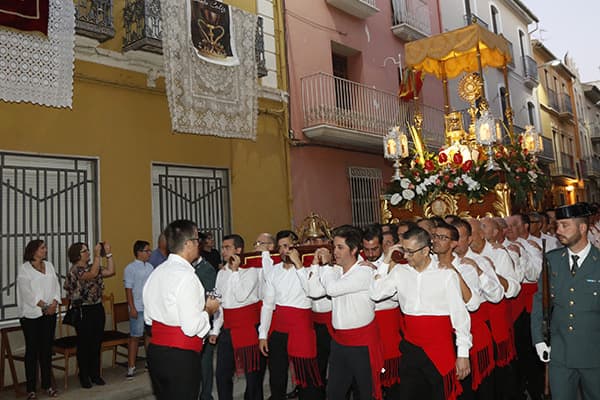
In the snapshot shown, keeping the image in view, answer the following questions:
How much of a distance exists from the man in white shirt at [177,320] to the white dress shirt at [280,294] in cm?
126

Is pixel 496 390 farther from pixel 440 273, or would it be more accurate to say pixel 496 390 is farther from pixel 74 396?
pixel 74 396

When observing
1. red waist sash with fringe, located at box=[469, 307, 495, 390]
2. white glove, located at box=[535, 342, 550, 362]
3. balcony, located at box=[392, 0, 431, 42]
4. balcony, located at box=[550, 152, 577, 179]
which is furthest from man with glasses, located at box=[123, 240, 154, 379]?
balcony, located at box=[550, 152, 577, 179]

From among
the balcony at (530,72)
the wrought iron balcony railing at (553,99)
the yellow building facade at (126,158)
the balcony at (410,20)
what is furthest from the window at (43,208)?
the wrought iron balcony railing at (553,99)

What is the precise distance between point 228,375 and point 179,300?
70.5 inches

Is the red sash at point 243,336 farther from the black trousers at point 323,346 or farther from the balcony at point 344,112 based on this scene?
the balcony at point 344,112

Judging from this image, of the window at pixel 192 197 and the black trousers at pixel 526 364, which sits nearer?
the black trousers at pixel 526 364

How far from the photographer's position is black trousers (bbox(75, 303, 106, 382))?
5.91 meters

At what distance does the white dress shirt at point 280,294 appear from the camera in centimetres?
480

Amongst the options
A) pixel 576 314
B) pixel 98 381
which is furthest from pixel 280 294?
pixel 98 381

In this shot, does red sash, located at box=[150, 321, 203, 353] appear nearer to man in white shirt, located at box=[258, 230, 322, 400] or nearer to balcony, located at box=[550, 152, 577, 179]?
man in white shirt, located at box=[258, 230, 322, 400]

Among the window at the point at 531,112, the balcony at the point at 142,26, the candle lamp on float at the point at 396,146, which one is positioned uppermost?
the window at the point at 531,112

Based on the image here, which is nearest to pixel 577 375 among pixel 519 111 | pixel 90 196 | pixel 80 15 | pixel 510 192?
pixel 510 192

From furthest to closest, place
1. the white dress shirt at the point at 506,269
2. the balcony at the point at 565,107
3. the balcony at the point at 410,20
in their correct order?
the balcony at the point at 565,107 → the balcony at the point at 410,20 → the white dress shirt at the point at 506,269

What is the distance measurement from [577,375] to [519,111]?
18401 millimetres
